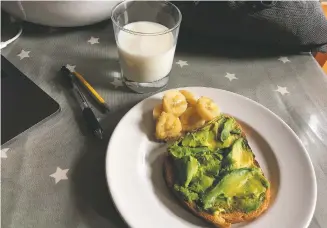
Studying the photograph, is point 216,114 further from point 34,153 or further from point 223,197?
point 34,153

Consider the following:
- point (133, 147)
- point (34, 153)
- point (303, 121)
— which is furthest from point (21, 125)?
point (303, 121)

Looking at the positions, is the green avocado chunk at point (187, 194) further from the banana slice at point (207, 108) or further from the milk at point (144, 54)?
the milk at point (144, 54)

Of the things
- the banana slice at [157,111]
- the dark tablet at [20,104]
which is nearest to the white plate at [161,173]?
the banana slice at [157,111]

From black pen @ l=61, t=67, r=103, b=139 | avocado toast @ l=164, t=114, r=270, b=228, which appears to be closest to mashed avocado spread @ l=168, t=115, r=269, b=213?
avocado toast @ l=164, t=114, r=270, b=228

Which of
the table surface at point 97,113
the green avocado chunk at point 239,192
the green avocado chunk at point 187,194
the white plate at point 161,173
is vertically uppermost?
the green avocado chunk at point 239,192

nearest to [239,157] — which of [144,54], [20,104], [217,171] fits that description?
[217,171]

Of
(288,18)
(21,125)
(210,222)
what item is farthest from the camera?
(288,18)

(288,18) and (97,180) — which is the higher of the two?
(288,18)

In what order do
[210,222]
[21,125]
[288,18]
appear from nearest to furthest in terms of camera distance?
[210,222]
[21,125]
[288,18]
